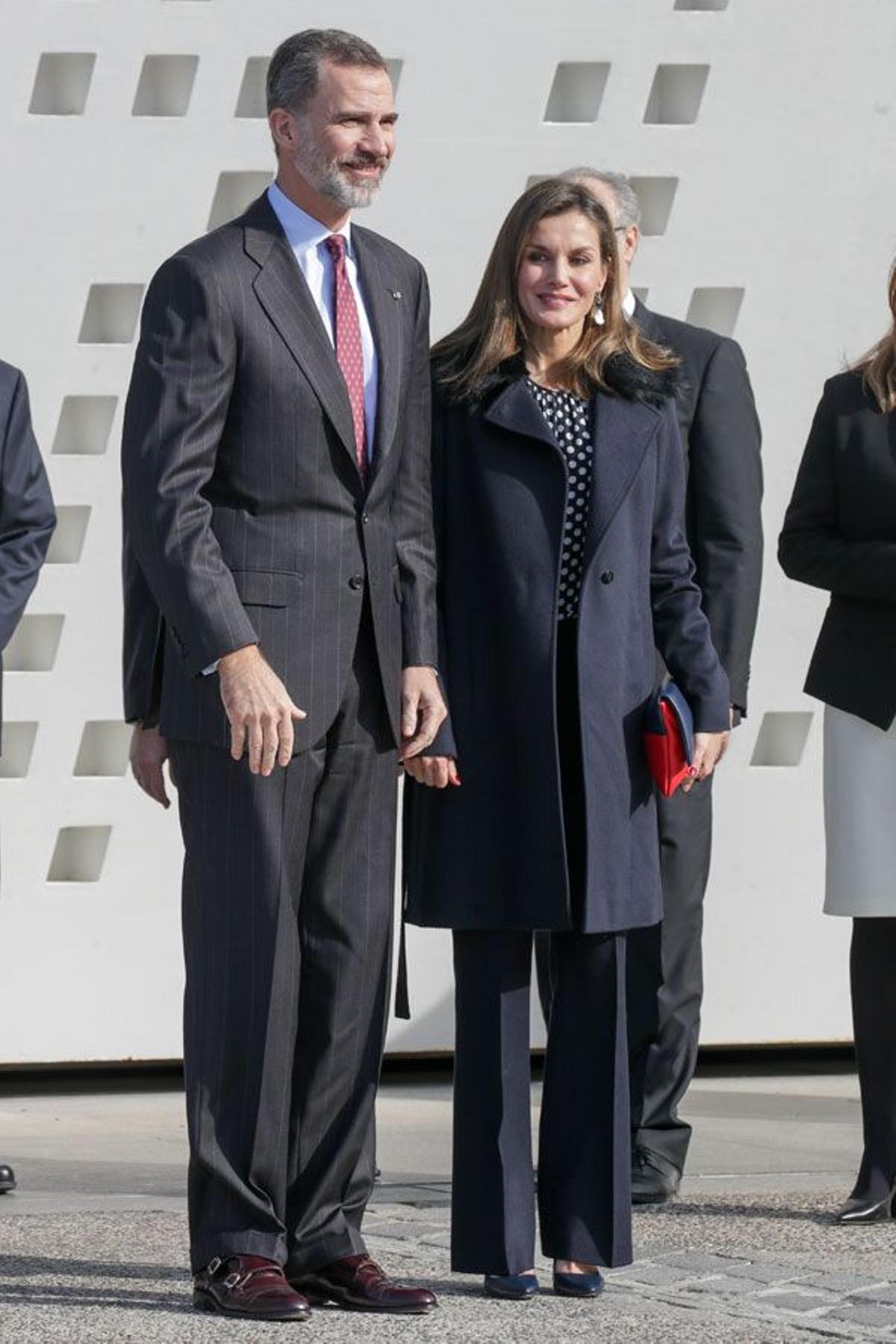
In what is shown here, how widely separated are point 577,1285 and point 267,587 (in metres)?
1.12

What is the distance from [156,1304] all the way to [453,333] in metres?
1.54

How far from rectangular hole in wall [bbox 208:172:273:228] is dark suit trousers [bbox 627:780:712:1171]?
179 cm

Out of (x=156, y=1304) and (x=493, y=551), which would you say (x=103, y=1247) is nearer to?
(x=156, y=1304)

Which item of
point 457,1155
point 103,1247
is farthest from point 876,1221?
point 103,1247

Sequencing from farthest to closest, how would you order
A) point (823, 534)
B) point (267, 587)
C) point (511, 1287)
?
point (823, 534), point (511, 1287), point (267, 587)

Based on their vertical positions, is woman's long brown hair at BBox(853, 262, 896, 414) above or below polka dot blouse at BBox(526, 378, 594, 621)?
above

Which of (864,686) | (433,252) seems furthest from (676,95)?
(864,686)

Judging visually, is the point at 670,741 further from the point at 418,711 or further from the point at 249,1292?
the point at 249,1292

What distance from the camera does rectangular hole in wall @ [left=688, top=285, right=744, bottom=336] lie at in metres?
6.42

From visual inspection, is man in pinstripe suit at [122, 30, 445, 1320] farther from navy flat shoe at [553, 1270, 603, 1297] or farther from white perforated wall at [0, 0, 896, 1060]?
white perforated wall at [0, 0, 896, 1060]

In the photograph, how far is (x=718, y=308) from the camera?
21.1 feet

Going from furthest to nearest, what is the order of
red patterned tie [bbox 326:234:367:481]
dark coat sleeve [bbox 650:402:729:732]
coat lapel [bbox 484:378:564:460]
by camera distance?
dark coat sleeve [bbox 650:402:729:732] < coat lapel [bbox 484:378:564:460] < red patterned tie [bbox 326:234:367:481]

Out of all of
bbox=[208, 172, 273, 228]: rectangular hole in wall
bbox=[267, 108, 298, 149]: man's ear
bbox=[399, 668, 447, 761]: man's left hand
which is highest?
bbox=[208, 172, 273, 228]: rectangular hole in wall

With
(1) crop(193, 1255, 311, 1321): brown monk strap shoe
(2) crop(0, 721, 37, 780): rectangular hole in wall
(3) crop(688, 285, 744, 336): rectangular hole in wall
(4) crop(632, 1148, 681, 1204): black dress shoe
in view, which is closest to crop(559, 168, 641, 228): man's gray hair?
(3) crop(688, 285, 744, 336): rectangular hole in wall
